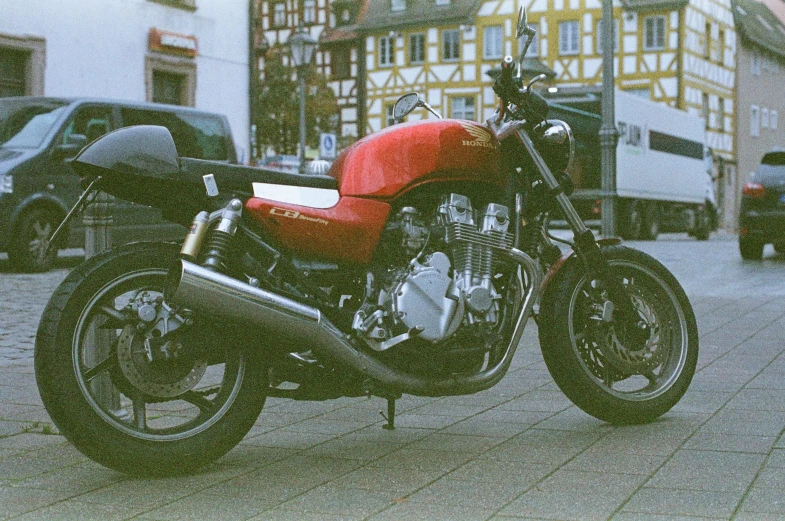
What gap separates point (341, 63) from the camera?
55.6 m

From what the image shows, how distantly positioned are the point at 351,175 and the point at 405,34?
1943 inches

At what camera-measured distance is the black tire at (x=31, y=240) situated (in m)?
13.1

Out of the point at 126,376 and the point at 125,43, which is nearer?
the point at 126,376

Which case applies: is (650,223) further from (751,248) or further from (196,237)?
(196,237)

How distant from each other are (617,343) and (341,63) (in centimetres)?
5163

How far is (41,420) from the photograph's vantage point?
497 centimetres

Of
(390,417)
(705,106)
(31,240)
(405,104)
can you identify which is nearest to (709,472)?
(390,417)

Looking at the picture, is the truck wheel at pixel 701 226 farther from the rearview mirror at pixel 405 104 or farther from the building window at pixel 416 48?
the rearview mirror at pixel 405 104

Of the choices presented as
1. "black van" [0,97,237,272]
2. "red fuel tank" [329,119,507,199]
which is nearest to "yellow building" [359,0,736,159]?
"black van" [0,97,237,272]

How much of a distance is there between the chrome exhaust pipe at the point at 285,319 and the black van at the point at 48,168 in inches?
365

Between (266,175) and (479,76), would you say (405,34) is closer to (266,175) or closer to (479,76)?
(479,76)

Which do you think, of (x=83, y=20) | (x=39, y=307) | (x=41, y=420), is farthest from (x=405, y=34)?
(x=41, y=420)

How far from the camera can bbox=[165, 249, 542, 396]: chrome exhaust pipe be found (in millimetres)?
3828

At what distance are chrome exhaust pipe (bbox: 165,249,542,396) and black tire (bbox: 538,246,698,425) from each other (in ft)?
1.59
